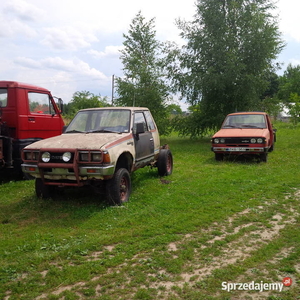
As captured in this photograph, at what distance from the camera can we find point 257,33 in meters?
16.9

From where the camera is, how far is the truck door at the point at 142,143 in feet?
23.5

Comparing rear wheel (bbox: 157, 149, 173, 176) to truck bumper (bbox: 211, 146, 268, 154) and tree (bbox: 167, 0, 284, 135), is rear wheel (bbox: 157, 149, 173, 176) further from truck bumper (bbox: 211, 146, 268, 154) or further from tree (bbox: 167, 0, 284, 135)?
tree (bbox: 167, 0, 284, 135)

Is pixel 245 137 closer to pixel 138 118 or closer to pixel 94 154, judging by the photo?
pixel 138 118

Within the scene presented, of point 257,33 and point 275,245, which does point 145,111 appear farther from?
point 257,33

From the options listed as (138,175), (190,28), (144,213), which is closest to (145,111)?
(138,175)

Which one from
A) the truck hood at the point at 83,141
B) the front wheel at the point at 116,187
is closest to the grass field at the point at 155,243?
the front wheel at the point at 116,187

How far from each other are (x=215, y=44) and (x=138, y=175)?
10.8m

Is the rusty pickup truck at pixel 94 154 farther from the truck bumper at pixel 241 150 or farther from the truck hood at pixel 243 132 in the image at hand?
the truck hood at pixel 243 132

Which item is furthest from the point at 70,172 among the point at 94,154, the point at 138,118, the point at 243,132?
the point at 243,132

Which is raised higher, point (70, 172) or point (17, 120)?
point (17, 120)

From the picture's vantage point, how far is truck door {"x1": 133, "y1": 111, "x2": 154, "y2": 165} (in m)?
7.15

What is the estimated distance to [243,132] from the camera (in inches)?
444

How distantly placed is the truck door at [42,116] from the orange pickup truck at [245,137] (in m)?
5.26

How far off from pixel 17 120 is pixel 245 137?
22.7 ft
